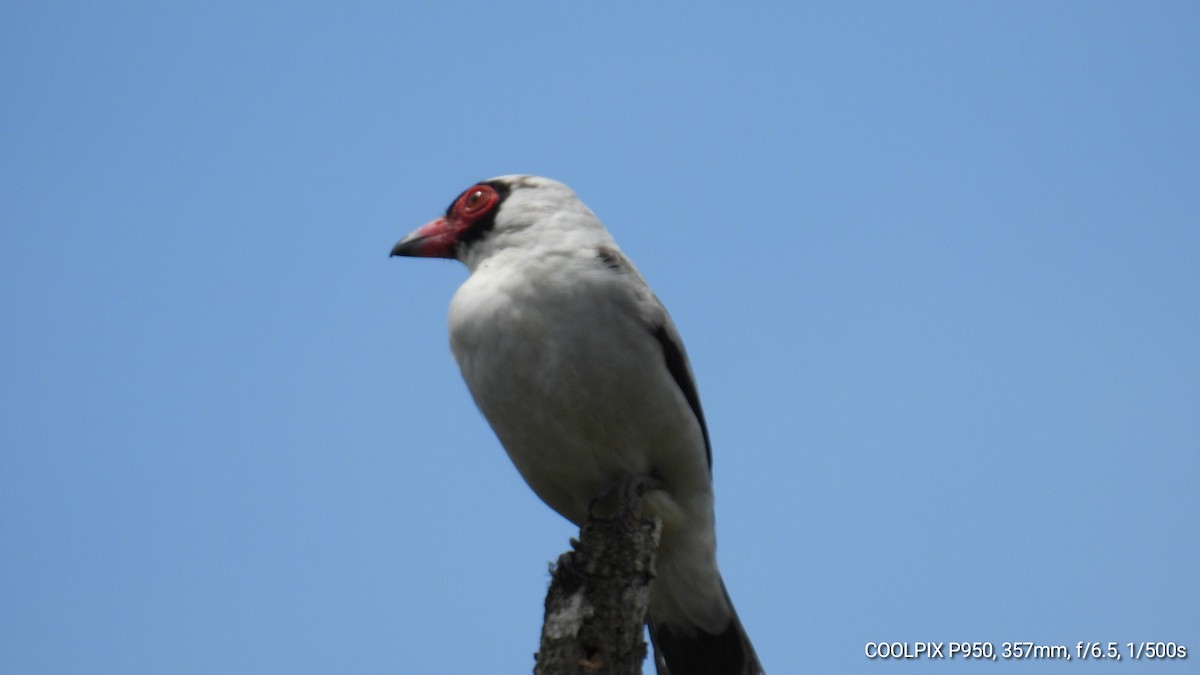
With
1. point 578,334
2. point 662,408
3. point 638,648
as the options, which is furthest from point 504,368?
point 638,648

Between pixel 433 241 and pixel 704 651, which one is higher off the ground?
pixel 433 241

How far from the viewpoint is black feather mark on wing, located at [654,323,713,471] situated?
6.14 meters

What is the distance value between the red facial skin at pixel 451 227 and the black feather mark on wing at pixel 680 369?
1.37m

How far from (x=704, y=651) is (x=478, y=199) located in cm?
285

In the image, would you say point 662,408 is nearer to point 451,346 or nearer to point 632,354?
point 632,354

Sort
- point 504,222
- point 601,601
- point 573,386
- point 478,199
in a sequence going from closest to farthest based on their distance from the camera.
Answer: point 601,601, point 573,386, point 504,222, point 478,199

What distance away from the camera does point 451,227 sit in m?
6.97

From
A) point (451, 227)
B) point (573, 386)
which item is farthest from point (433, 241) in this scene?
point (573, 386)

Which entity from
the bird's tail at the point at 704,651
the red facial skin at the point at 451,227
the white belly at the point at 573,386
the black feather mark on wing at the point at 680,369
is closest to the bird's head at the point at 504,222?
the red facial skin at the point at 451,227

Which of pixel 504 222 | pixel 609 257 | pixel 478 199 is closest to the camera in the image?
pixel 609 257

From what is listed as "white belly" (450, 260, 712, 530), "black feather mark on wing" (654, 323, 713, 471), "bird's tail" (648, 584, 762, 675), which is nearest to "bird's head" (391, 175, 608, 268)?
"white belly" (450, 260, 712, 530)

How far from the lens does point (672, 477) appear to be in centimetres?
622

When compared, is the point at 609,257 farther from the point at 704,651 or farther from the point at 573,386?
the point at 704,651

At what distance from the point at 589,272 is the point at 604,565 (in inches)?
58.4
